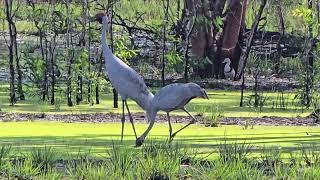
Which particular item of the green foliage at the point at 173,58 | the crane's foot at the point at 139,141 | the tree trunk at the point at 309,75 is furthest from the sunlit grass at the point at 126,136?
the green foliage at the point at 173,58

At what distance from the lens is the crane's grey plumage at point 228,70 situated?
2462cm

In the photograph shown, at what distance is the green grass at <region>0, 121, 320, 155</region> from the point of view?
1199cm

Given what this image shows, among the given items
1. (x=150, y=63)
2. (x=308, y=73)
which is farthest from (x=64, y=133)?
(x=150, y=63)

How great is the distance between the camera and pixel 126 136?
524 inches

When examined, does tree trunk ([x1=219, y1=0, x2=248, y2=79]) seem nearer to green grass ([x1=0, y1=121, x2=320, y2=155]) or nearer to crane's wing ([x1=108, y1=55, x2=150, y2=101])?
green grass ([x1=0, y1=121, x2=320, y2=155])

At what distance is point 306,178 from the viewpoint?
886 cm

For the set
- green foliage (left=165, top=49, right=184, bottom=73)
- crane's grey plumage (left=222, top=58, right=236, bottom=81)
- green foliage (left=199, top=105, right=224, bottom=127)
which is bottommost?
green foliage (left=199, top=105, right=224, bottom=127)

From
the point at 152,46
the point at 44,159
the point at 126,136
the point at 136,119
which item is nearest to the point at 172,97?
the point at 126,136

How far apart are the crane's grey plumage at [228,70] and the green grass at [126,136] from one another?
9194 millimetres

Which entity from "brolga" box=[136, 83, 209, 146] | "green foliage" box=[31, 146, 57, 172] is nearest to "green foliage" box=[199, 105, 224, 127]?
"brolga" box=[136, 83, 209, 146]

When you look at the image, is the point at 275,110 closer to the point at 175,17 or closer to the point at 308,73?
the point at 308,73

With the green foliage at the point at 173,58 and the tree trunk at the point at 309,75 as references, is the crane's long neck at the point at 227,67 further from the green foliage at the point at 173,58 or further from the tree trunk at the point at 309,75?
the tree trunk at the point at 309,75

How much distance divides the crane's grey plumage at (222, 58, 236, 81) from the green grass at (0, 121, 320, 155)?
919 cm

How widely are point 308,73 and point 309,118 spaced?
1.55 meters
